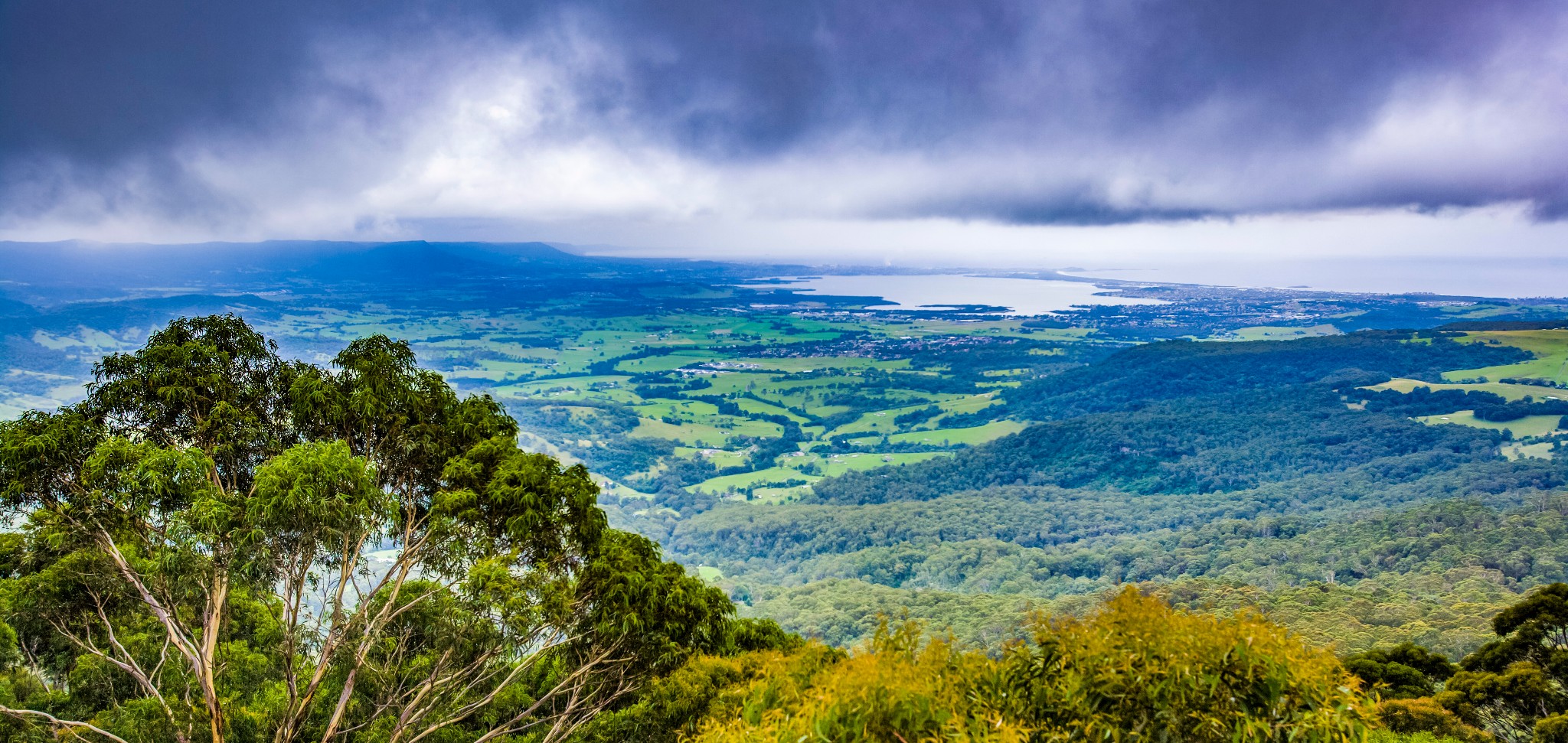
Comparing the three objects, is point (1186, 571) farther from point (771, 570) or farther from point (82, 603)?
point (82, 603)

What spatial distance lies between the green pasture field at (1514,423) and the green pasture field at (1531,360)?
21.5m

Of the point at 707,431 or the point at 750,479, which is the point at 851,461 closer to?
the point at 750,479

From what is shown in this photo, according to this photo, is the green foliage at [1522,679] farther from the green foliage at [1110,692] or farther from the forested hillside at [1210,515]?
the green foliage at [1110,692]

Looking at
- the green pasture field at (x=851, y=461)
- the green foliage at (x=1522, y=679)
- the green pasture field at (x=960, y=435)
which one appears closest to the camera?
the green foliage at (x=1522, y=679)

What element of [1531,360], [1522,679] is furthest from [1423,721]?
[1531,360]

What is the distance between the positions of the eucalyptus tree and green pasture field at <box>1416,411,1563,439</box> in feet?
401

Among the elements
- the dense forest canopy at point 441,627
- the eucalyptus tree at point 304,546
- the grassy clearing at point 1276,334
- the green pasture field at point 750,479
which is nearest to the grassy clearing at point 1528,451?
the green pasture field at point 750,479

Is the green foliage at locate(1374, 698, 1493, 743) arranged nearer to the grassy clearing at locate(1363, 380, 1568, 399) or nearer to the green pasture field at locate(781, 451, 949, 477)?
the green pasture field at locate(781, 451, 949, 477)

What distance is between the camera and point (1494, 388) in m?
109

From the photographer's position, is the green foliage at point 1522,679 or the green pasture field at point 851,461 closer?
the green foliage at point 1522,679

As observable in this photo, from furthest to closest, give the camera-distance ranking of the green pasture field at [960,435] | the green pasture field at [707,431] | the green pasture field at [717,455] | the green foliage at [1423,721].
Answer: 1. the green pasture field at [960,435]
2. the green pasture field at [707,431]
3. the green pasture field at [717,455]
4. the green foliage at [1423,721]

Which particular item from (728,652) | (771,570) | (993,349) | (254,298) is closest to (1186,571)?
(771,570)

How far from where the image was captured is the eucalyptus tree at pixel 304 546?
22.9 feet

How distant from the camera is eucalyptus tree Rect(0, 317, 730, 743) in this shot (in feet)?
22.9
